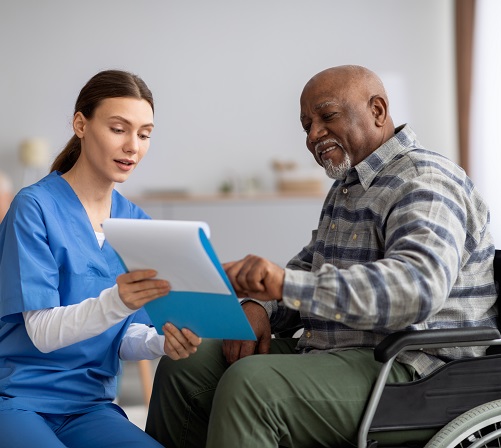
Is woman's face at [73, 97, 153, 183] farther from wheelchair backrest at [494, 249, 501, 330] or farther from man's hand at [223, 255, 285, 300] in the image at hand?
wheelchair backrest at [494, 249, 501, 330]

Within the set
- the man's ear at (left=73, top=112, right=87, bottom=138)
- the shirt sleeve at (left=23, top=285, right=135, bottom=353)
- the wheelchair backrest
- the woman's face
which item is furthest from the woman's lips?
the wheelchair backrest

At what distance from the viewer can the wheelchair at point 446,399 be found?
1592mm

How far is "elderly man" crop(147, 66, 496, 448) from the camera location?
1.53 meters

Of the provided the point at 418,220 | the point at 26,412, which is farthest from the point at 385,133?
the point at 26,412

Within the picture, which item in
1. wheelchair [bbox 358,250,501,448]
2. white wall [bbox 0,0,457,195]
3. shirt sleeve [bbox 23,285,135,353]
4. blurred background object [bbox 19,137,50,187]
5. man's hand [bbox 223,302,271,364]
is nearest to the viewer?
wheelchair [bbox 358,250,501,448]

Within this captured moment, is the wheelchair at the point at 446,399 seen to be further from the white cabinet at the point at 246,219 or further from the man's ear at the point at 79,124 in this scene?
the white cabinet at the point at 246,219

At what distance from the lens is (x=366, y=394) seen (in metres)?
1.62

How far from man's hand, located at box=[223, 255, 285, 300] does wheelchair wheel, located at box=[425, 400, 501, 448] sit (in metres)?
0.43

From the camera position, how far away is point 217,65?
19.9ft

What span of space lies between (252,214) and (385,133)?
142 inches

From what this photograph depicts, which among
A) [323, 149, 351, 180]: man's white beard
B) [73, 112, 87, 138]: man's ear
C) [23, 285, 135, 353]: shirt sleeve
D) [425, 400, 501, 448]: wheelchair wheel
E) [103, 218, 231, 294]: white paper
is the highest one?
[73, 112, 87, 138]: man's ear

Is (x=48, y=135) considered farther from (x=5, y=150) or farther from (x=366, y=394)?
(x=366, y=394)

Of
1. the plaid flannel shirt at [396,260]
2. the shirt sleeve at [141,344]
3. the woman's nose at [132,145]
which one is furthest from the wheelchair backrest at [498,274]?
the woman's nose at [132,145]

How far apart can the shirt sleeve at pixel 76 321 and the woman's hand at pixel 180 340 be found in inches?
3.5
